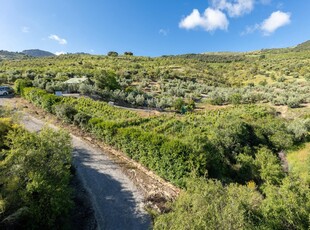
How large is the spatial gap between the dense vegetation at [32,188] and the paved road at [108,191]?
228cm

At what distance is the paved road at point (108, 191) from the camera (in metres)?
11.5

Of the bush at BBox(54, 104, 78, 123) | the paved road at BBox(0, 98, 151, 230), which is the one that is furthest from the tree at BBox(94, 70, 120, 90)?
the paved road at BBox(0, 98, 151, 230)

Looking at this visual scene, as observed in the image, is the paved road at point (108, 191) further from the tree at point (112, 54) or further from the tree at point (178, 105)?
the tree at point (112, 54)

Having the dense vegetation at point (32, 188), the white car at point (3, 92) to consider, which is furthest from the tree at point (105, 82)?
the dense vegetation at point (32, 188)

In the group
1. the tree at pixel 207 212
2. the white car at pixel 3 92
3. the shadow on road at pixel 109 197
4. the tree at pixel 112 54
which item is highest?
the tree at pixel 112 54

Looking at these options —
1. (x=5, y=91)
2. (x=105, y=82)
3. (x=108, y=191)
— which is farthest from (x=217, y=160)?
(x=5, y=91)

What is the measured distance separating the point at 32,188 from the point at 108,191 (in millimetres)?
5324

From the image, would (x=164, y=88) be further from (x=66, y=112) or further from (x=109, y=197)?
(x=109, y=197)

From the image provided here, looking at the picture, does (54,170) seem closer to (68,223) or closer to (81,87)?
(68,223)

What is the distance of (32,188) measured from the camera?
30.0 feet

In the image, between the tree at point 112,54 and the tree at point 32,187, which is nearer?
the tree at point 32,187

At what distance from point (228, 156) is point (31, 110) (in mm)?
23750

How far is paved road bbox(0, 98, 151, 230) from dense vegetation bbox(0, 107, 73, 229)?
228 centimetres

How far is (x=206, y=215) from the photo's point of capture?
7191mm
